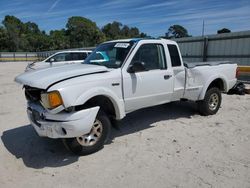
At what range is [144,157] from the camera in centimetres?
447

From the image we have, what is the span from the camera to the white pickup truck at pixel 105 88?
4.12 m

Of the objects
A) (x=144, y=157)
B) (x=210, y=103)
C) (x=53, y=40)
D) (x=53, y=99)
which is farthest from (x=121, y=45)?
(x=53, y=40)

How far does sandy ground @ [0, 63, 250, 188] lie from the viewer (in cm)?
376

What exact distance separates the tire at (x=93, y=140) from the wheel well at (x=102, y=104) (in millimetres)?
205

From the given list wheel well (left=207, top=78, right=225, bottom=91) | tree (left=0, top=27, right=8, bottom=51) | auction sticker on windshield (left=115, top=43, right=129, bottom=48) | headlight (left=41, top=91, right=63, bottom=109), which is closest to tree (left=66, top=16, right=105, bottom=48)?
tree (left=0, top=27, right=8, bottom=51)

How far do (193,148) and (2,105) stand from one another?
6604 mm

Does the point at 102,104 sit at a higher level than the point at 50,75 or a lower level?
lower

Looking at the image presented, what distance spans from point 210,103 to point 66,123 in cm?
429

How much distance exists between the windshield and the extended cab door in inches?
6.6

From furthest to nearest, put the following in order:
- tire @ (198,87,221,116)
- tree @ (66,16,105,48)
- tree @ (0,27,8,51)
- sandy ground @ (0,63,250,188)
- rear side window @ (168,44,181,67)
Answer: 1. tree @ (66,16,105,48)
2. tree @ (0,27,8,51)
3. tire @ (198,87,221,116)
4. rear side window @ (168,44,181,67)
5. sandy ground @ (0,63,250,188)

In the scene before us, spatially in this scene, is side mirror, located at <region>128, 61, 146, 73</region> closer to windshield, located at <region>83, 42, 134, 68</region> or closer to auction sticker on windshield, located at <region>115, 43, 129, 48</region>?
windshield, located at <region>83, 42, 134, 68</region>

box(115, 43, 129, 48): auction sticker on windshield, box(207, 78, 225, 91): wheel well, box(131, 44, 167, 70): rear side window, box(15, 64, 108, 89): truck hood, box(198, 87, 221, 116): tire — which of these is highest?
box(115, 43, 129, 48): auction sticker on windshield

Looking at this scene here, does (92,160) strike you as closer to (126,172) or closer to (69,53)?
(126,172)

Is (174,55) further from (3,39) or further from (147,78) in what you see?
(3,39)
